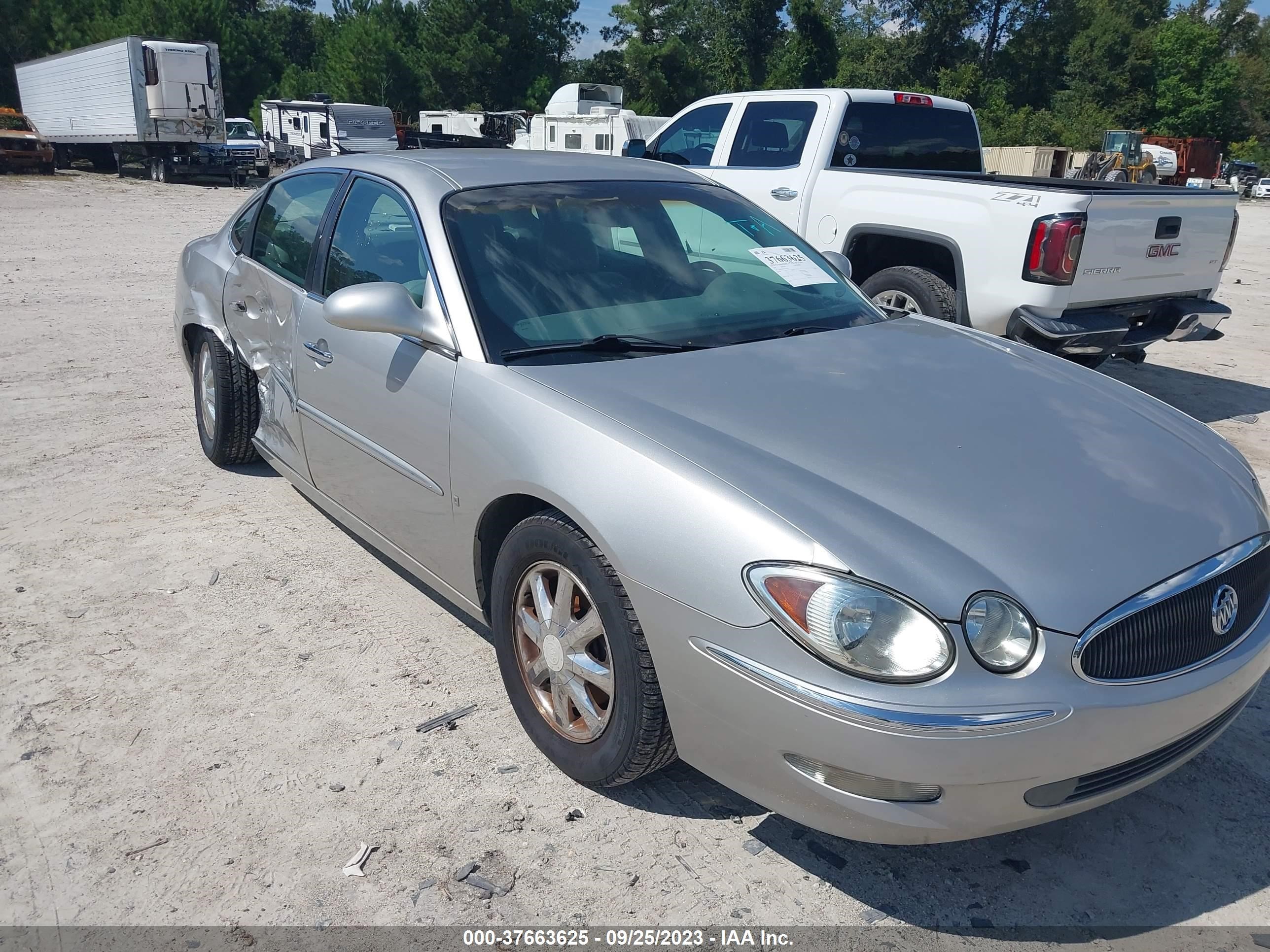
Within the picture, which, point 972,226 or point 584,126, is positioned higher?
point 584,126

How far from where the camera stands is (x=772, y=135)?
770cm

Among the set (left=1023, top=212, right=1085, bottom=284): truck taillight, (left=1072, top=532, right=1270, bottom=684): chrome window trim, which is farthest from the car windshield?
(left=1023, top=212, right=1085, bottom=284): truck taillight

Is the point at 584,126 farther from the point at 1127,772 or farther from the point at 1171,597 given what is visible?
the point at 1127,772

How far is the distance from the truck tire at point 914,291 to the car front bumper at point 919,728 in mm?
4087

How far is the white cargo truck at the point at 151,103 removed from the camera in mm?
26250

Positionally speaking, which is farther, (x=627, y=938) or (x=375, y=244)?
(x=375, y=244)

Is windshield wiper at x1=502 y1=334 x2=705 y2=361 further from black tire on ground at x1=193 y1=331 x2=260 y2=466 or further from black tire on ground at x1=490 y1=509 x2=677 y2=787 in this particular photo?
black tire on ground at x1=193 y1=331 x2=260 y2=466

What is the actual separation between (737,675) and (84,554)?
323 centimetres

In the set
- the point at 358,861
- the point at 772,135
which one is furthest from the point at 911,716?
the point at 772,135

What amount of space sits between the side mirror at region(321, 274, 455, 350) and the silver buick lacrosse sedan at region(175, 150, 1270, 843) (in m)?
0.01

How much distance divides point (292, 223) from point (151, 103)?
87.1 ft

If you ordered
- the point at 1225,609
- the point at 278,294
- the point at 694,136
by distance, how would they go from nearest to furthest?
1. the point at 1225,609
2. the point at 278,294
3. the point at 694,136

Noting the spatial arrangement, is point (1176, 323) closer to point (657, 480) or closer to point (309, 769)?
point (657, 480)

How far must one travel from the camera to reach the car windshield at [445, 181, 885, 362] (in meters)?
3.10
